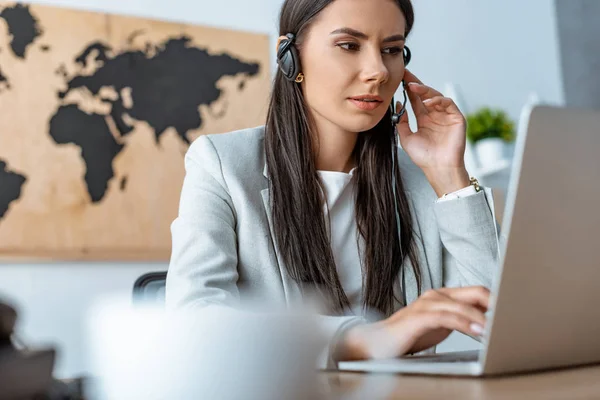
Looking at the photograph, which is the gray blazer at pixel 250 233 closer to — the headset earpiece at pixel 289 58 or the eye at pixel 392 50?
the headset earpiece at pixel 289 58

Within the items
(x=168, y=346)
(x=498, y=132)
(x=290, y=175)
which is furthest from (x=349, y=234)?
(x=498, y=132)

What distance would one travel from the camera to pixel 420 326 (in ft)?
2.28

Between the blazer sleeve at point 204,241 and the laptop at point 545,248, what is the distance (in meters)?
0.52

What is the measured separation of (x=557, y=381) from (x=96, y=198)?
2422mm

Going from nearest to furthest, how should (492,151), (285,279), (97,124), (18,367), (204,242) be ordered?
(18,367)
(204,242)
(285,279)
(97,124)
(492,151)

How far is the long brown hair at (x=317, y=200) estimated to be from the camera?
4.19 ft

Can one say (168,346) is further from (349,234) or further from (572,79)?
(572,79)

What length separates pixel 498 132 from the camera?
10.7 ft

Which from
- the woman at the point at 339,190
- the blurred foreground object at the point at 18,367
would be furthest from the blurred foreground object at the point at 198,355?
the woman at the point at 339,190

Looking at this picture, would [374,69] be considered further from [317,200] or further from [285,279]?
[285,279]

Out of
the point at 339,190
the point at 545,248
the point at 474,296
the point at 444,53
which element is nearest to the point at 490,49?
the point at 444,53

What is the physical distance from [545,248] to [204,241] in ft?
2.34

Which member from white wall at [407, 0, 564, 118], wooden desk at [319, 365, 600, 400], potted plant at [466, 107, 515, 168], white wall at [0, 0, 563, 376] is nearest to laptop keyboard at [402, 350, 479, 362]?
wooden desk at [319, 365, 600, 400]

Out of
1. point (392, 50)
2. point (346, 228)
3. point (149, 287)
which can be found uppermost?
point (392, 50)
